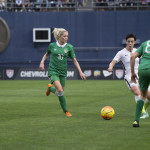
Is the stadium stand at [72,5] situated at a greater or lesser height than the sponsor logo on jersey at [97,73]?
greater

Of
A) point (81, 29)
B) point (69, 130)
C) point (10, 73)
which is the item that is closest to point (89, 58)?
point (81, 29)

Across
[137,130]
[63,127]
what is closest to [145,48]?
[137,130]

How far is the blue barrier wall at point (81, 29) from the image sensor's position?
3897 cm

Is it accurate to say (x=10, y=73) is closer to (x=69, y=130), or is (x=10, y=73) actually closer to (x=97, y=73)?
(x=97, y=73)

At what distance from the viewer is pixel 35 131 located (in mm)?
9516

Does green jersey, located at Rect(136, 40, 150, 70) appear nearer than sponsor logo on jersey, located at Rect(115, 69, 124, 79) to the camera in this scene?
Yes

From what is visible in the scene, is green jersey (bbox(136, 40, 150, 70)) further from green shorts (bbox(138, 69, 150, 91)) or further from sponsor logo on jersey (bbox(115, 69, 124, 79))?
sponsor logo on jersey (bbox(115, 69, 124, 79))

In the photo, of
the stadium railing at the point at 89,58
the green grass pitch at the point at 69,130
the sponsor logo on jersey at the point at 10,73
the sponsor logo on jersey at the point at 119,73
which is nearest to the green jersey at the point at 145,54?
the green grass pitch at the point at 69,130

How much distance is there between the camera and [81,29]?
39.7 m

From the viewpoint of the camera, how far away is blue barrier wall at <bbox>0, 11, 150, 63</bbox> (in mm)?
38969

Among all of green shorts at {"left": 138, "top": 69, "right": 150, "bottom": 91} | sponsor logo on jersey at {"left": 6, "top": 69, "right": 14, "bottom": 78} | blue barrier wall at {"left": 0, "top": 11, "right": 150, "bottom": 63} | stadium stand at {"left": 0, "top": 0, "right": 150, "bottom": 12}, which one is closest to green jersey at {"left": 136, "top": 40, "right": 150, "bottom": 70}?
green shorts at {"left": 138, "top": 69, "right": 150, "bottom": 91}

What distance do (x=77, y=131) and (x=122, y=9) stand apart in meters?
30.8

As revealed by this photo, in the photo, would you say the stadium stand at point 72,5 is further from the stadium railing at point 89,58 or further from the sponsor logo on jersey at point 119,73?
the sponsor logo on jersey at point 119,73

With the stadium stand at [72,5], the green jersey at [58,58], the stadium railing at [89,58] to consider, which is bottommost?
the stadium railing at [89,58]
